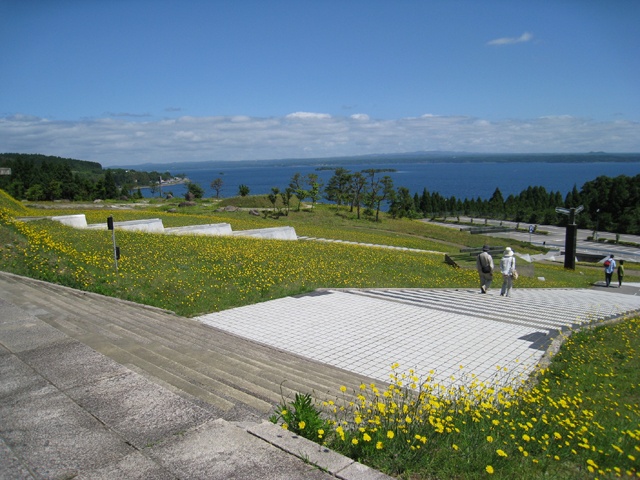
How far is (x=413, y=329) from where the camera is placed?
10609 millimetres

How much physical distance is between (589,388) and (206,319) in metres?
7.96

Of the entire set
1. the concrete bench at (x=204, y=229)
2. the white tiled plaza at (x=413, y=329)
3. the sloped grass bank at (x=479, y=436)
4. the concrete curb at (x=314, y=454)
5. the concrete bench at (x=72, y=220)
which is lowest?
the white tiled plaza at (x=413, y=329)

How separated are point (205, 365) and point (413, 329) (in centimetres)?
552

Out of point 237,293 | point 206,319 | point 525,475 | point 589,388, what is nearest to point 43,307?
point 206,319

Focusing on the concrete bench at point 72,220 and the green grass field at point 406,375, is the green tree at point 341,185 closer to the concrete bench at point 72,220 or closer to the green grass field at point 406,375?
the green grass field at point 406,375

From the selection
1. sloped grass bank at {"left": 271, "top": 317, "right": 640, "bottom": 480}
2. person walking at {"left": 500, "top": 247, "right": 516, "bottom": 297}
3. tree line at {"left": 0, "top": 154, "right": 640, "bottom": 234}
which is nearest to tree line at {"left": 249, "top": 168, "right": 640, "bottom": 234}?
tree line at {"left": 0, "top": 154, "right": 640, "bottom": 234}

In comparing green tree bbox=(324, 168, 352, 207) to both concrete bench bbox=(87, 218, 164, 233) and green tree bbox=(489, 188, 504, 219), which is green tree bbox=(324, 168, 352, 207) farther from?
concrete bench bbox=(87, 218, 164, 233)

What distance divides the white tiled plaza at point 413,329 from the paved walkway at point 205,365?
0.16 feet

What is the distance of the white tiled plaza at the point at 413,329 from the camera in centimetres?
839

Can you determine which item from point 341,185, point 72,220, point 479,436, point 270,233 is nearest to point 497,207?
point 341,185

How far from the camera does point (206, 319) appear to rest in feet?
36.1

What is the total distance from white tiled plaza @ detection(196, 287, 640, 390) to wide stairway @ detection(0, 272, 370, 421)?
0.80 metres

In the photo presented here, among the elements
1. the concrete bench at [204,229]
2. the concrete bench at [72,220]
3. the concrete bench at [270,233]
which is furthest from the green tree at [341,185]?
the concrete bench at [72,220]

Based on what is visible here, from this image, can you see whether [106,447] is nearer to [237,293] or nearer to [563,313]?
[237,293]
